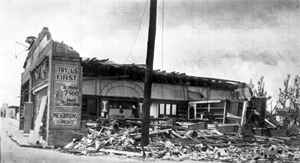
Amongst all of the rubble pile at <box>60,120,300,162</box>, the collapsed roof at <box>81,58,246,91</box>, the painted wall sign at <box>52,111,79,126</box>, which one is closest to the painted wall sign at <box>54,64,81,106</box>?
the painted wall sign at <box>52,111,79,126</box>

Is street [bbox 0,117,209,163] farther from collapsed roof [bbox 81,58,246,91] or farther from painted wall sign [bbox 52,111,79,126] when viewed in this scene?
collapsed roof [bbox 81,58,246,91]

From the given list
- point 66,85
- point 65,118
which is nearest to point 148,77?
point 66,85

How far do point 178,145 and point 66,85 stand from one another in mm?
6491

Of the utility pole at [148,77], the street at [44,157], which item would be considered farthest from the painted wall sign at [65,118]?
the utility pole at [148,77]

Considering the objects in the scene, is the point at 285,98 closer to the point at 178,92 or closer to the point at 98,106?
the point at 178,92

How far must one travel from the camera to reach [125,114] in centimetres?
2645

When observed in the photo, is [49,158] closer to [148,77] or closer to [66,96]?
[66,96]

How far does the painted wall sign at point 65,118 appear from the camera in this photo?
1599cm

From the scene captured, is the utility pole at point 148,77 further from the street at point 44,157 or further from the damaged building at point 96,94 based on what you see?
the damaged building at point 96,94

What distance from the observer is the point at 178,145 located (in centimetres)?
1459

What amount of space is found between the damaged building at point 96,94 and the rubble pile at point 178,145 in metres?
1.63

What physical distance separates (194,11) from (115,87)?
438 inches

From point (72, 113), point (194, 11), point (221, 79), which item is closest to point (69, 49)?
point (72, 113)

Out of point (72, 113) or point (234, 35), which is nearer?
point (72, 113)
